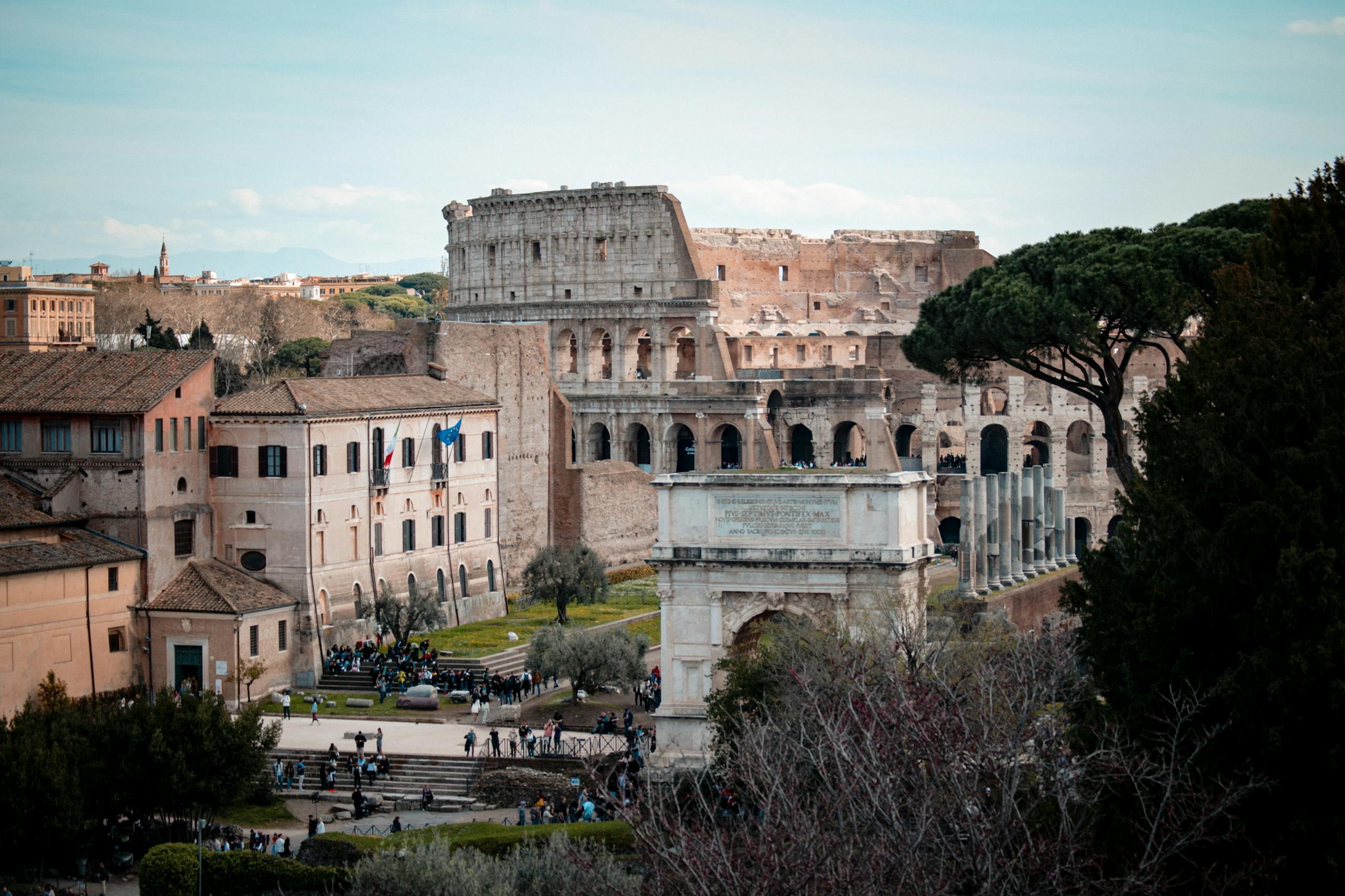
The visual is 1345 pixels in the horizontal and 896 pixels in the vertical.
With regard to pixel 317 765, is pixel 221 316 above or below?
above

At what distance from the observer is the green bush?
26.8 m

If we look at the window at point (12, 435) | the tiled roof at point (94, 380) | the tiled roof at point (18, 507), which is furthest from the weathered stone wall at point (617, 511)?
the tiled roof at point (18, 507)

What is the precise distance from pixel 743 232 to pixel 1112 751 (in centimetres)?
7772

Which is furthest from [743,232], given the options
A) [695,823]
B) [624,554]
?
[695,823]

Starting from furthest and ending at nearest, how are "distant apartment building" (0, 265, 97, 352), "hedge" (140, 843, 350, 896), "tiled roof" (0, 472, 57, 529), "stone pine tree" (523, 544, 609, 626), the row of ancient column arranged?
"distant apartment building" (0, 265, 97, 352)
"stone pine tree" (523, 544, 609, 626)
the row of ancient column
"tiled roof" (0, 472, 57, 529)
"hedge" (140, 843, 350, 896)

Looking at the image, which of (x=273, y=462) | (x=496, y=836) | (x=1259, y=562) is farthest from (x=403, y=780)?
(x=1259, y=562)

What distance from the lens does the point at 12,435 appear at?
4200 cm

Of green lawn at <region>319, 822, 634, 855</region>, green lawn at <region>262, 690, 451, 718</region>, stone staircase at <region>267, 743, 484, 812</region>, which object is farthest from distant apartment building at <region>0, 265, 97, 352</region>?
green lawn at <region>319, 822, 634, 855</region>

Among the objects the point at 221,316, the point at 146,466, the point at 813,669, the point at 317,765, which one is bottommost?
the point at 317,765

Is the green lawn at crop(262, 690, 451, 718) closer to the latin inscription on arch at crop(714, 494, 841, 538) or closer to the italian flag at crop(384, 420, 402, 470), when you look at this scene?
the italian flag at crop(384, 420, 402, 470)

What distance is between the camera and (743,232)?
9569 cm

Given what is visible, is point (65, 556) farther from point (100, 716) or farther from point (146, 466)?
point (100, 716)

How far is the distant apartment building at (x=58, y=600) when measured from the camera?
121ft

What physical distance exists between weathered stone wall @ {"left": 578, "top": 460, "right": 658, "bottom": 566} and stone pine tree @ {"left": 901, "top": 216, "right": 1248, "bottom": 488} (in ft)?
50.9
